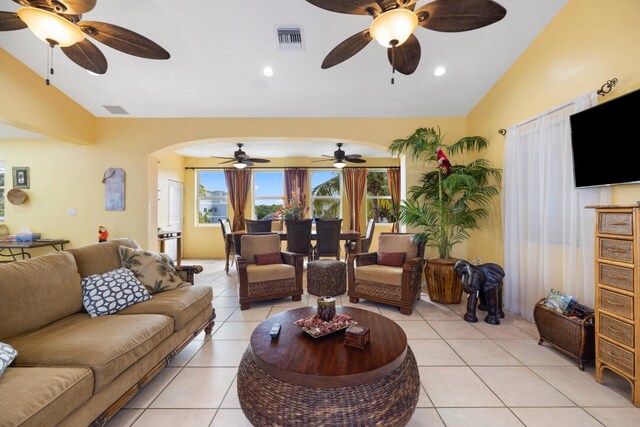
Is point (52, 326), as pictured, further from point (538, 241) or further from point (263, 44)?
point (538, 241)

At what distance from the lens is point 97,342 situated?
157cm

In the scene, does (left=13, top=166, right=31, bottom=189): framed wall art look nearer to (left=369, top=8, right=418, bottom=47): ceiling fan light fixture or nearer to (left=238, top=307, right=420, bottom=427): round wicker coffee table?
(left=238, top=307, right=420, bottom=427): round wicker coffee table

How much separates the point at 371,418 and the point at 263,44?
345 centimetres

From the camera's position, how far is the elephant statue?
117 inches

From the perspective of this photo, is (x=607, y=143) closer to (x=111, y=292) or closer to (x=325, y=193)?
(x=111, y=292)

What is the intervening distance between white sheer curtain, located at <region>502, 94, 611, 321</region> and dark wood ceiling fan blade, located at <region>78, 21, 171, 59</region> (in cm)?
353

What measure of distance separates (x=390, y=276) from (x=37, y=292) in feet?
10.1

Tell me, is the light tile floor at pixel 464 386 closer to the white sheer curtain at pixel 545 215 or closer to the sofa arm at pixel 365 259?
the white sheer curtain at pixel 545 215

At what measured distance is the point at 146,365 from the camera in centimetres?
179

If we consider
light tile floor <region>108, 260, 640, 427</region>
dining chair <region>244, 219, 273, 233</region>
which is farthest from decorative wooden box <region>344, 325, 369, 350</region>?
dining chair <region>244, 219, 273, 233</region>

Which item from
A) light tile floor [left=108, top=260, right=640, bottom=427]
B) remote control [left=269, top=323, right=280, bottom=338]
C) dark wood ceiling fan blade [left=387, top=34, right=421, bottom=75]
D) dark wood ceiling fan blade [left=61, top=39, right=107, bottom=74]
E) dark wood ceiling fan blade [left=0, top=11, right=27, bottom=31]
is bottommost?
light tile floor [left=108, top=260, right=640, bottom=427]

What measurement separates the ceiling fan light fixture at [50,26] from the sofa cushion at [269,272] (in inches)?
102

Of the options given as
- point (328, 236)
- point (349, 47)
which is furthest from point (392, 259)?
point (349, 47)

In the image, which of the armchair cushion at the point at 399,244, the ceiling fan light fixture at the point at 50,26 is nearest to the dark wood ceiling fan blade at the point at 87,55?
the ceiling fan light fixture at the point at 50,26
